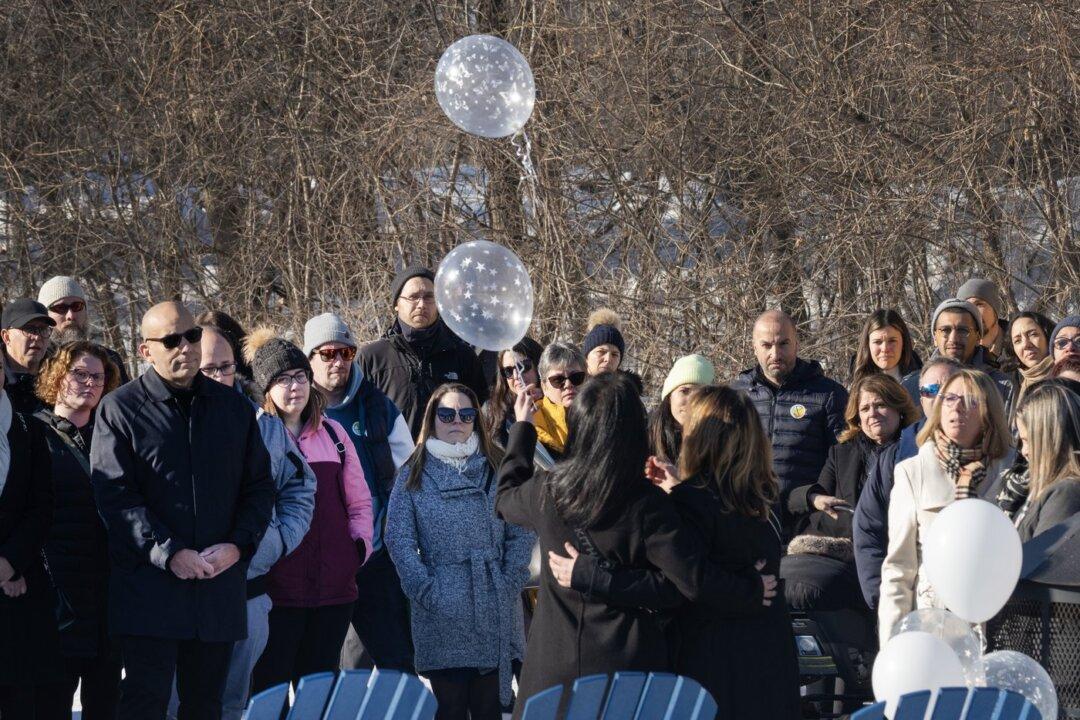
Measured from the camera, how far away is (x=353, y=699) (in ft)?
10.9

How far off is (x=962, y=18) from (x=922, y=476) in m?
6.77

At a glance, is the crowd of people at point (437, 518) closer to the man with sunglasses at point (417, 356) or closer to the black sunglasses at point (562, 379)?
the black sunglasses at point (562, 379)

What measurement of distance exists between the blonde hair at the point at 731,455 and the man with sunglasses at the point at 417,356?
10.3ft

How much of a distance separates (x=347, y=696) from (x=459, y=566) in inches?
96.8

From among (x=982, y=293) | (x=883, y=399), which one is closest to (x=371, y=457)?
(x=883, y=399)

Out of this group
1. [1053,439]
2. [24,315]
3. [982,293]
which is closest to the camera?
[1053,439]

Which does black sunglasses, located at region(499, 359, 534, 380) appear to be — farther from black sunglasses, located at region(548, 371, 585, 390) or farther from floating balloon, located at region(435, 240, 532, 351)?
floating balloon, located at region(435, 240, 532, 351)

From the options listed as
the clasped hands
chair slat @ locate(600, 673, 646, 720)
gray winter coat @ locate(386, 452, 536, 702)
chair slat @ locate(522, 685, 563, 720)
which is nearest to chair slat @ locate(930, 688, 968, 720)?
chair slat @ locate(600, 673, 646, 720)

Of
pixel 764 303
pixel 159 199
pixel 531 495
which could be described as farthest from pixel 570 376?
pixel 159 199

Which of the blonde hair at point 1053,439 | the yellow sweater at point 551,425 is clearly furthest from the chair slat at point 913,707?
the yellow sweater at point 551,425

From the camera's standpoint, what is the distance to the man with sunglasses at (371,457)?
6.42 meters

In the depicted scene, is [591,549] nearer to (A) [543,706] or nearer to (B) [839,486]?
(A) [543,706]

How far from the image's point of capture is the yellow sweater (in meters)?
6.94

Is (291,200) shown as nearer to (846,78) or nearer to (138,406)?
(846,78)
